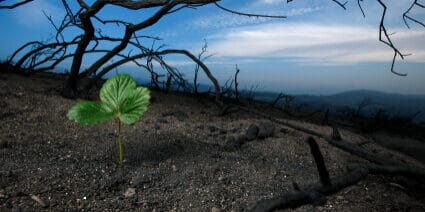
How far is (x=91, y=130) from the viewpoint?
2.31 metres

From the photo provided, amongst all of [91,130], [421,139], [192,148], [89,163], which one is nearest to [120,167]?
[89,163]

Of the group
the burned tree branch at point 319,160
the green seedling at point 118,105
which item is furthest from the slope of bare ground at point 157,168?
the burned tree branch at point 319,160

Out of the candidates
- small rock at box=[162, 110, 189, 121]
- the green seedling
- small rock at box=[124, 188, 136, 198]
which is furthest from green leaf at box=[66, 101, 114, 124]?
small rock at box=[162, 110, 189, 121]

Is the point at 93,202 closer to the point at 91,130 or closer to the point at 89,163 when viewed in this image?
the point at 89,163

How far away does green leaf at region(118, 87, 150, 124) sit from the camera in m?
1.74

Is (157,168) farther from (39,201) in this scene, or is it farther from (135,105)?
(39,201)

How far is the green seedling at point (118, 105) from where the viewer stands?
5.72 ft

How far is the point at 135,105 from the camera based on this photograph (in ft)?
5.83

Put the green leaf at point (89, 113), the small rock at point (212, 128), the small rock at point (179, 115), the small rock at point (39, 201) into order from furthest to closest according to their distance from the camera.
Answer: the small rock at point (179, 115), the small rock at point (212, 128), the green leaf at point (89, 113), the small rock at point (39, 201)

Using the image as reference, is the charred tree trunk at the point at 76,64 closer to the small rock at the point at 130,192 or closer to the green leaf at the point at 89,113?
the green leaf at the point at 89,113

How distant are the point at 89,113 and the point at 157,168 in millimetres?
430

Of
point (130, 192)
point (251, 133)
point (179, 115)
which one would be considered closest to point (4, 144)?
point (130, 192)

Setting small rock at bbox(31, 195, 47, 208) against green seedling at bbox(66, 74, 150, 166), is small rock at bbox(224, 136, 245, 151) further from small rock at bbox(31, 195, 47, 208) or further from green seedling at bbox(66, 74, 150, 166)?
small rock at bbox(31, 195, 47, 208)

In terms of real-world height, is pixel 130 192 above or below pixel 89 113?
below
